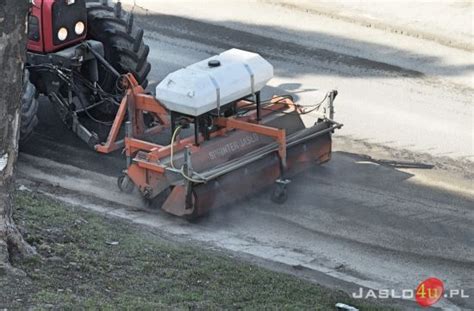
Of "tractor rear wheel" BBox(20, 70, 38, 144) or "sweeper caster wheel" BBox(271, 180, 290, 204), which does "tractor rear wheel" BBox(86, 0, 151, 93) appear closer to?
"tractor rear wheel" BBox(20, 70, 38, 144)

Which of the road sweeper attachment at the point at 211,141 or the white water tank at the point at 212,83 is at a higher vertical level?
the white water tank at the point at 212,83

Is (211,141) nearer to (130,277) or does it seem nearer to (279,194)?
(279,194)

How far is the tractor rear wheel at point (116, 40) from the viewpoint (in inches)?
523

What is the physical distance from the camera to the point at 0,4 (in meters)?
8.48

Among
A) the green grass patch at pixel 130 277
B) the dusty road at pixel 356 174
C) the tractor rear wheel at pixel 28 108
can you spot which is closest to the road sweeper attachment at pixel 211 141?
the dusty road at pixel 356 174

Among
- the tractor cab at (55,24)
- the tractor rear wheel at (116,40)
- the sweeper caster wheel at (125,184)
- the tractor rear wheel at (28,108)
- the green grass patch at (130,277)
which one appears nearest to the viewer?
the green grass patch at (130,277)

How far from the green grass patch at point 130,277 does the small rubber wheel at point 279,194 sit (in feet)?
4.92

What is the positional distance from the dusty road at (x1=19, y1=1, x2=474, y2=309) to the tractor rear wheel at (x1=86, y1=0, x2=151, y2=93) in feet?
3.19

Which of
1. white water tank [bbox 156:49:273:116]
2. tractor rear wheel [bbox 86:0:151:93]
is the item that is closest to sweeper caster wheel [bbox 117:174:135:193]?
white water tank [bbox 156:49:273:116]

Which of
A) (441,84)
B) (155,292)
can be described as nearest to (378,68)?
(441,84)

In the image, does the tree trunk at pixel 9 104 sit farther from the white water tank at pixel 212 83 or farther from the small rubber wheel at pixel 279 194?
the small rubber wheel at pixel 279 194

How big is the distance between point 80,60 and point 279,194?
9.13 feet

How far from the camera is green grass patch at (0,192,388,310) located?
8.51 meters

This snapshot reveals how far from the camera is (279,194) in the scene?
11.7m
